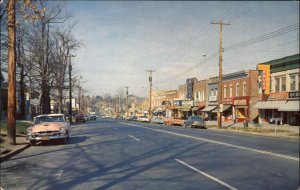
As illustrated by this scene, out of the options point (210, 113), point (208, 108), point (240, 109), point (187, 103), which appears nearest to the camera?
point (240, 109)

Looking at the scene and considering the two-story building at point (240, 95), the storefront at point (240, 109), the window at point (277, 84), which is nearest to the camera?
the window at point (277, 84)

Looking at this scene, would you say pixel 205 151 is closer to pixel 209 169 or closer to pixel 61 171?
pixel 209 169

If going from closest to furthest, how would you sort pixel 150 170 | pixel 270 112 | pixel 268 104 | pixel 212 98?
1. pixel 150 170
2. pixel 268 104
3. pixel 270 112
4. pixel 212 98

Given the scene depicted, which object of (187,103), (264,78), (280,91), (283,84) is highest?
(264,78)

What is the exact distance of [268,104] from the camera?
40.1 metres

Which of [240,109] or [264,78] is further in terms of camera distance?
[240,109]

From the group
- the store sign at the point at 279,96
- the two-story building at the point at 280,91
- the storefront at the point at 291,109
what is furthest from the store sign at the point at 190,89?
the storefront at the point at 291,109

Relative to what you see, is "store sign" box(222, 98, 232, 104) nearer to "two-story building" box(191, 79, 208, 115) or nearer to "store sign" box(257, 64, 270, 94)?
"two-story building" box(191, 79, 208, 115)

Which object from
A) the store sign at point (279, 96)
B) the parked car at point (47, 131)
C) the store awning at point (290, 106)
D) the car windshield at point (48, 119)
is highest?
the store sign at point (279, 96)

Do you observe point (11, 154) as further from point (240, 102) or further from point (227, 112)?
point (227, 112)

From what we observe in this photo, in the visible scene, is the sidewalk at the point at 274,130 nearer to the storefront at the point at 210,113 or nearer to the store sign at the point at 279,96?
the store sign at the point at 279,96

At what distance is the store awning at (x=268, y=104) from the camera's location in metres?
37.6

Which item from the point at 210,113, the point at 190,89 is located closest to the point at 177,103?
the point at 190,89

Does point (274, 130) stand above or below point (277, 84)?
below
